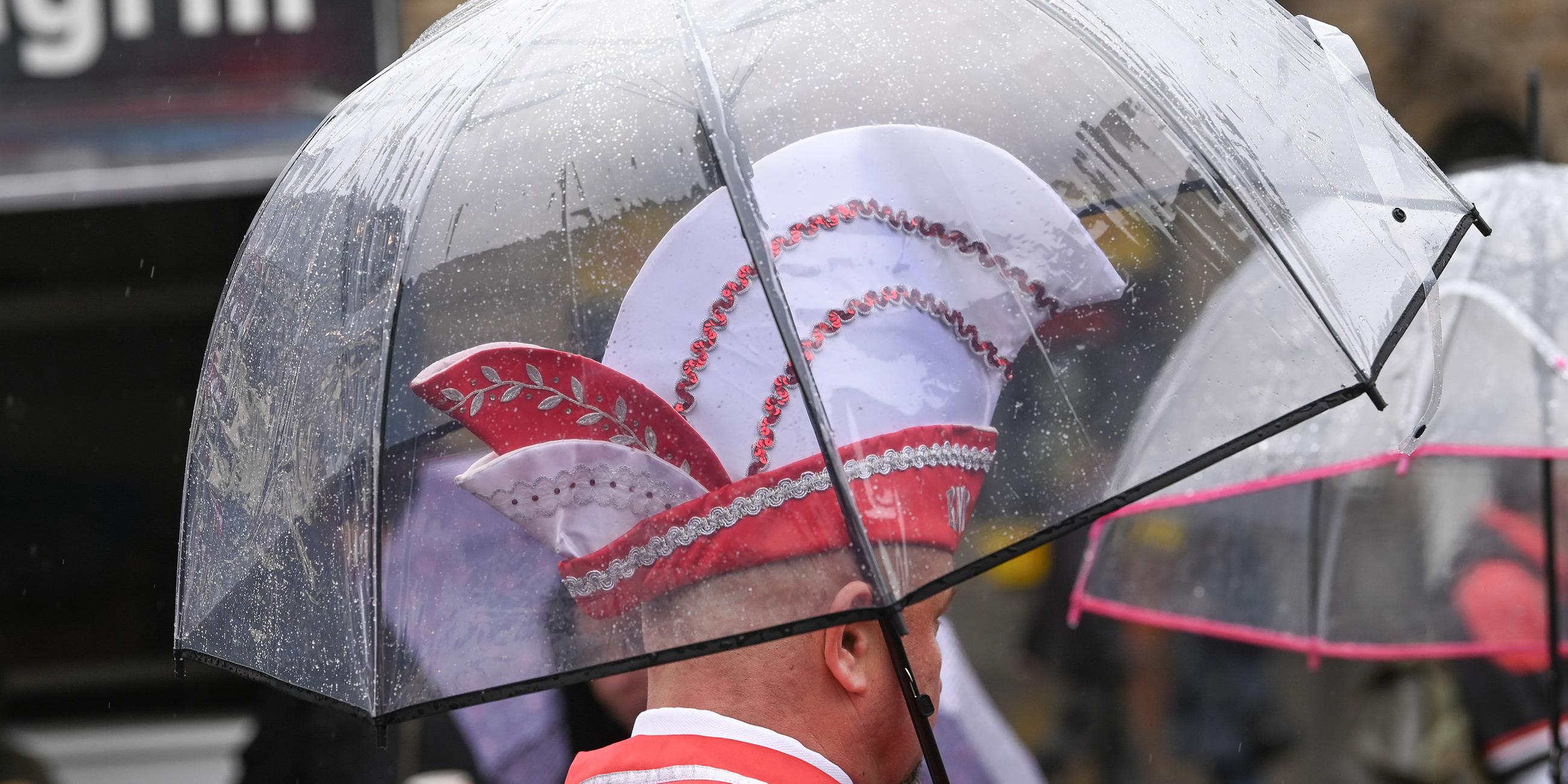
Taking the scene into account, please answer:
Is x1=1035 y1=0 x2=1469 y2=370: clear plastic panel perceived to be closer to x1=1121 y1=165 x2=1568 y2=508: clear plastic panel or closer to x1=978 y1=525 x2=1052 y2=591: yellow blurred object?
x1=1121 y1=165 x2=1568 y2=508: clear plastic panel

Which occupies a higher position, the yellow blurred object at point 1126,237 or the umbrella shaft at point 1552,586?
the yellow blurred object at point 1126,237

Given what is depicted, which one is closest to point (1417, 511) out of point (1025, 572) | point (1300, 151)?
point (1300, 151)

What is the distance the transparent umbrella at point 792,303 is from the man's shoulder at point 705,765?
0.48ft

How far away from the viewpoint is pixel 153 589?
6.40 meters

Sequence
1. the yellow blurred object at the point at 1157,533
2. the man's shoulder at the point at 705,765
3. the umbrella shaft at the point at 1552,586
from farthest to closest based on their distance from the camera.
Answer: the yellow blurred object at the point at 1157,533, the umbrella shaft at the point at 1552,586, the man's shoulder at the point at 705,765

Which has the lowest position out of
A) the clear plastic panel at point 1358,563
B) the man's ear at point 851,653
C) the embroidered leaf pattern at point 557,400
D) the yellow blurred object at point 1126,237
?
the clear plastic panel at point 1358,563

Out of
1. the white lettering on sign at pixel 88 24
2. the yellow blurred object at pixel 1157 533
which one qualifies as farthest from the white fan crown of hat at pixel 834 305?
the white lettering on sign at pixel 88 24

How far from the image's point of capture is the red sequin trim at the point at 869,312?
4.42 ft

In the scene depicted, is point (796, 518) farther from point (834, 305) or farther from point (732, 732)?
point (732, 732)

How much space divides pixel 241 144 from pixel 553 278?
3.92 m

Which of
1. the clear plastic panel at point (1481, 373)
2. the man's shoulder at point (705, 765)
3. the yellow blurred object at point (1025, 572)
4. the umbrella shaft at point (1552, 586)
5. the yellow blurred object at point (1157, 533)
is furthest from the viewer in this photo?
the yellow blurred object at point (1025, 572)

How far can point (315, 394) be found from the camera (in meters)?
1.56

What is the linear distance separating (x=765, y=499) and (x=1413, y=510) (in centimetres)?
218

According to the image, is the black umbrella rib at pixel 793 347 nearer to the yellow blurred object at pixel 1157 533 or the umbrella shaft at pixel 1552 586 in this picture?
the umbrella shaft at pixel 1552 586
